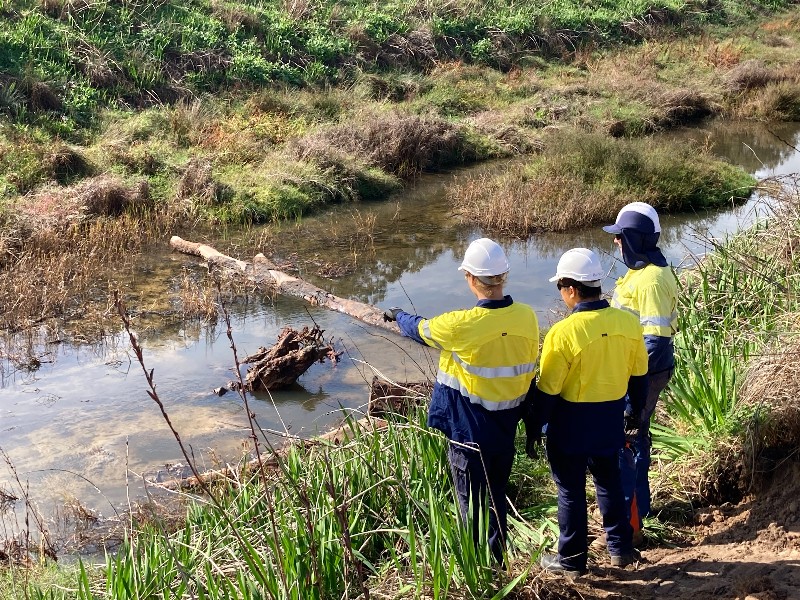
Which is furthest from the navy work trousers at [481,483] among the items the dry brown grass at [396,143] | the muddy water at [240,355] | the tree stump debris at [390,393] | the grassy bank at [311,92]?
the dry brown grass at [396,143]

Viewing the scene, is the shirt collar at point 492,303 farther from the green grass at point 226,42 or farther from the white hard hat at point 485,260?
the green grass at point 226,42

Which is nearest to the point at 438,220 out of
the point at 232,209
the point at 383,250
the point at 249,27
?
the point at 383,250

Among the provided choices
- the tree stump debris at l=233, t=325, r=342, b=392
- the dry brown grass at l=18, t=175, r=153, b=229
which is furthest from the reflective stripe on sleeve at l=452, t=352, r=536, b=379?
the dry brown grass at l=18, t=175, r=153, b=229

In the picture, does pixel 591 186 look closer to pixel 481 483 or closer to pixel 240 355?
pixel 240 355

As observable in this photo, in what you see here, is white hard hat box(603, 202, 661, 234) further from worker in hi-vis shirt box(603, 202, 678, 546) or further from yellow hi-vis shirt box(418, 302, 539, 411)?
yellow hi-vis shirt box(418, 302, 539, 411)

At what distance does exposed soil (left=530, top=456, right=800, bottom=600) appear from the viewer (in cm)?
432

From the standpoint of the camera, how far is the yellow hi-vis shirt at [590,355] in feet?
14.6

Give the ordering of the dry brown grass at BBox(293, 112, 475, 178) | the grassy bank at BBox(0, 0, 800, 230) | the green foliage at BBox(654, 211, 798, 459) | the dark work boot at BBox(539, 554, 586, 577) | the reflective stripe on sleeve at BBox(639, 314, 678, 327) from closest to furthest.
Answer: the dark work boot at BBox(539, 554, 586, 577), the reflective stripe on sleeve at BBox(639, 314, 678, 327), the green foliage at BBox(654, 211, 798, 459), the grassy bank at BBox(0, 0, 800, 230), the dry brown grass at BBox(293, 112, 475, 178)

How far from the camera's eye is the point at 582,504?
4625 millimetres

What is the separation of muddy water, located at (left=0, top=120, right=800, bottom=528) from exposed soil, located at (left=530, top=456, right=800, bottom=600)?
189cm

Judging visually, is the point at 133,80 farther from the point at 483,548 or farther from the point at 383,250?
the point at 483,548

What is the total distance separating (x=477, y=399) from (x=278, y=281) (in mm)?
7712

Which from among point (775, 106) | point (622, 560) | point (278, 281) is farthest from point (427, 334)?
point (775, 106)

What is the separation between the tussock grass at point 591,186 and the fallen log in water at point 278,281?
4.64 meters
